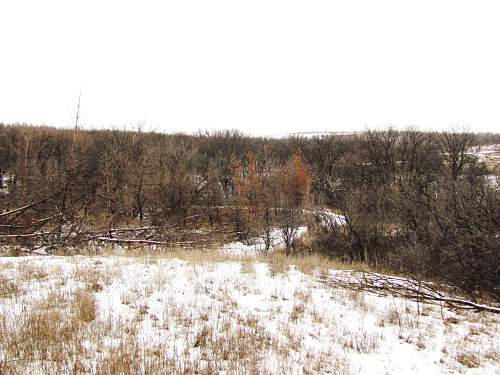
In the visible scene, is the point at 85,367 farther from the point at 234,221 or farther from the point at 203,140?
the point at 203,140

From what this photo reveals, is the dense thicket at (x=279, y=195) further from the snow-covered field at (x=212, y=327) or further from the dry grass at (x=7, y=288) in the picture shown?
the snow-covered field at (x=212, y=327)

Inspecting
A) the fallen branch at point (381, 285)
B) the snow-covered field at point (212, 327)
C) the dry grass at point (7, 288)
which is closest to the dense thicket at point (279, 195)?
the dry grass at point (7, 288)

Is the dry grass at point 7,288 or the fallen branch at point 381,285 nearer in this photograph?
the dry grass at point 7,288

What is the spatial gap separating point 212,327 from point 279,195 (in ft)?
106

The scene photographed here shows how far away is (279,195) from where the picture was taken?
3697 cm

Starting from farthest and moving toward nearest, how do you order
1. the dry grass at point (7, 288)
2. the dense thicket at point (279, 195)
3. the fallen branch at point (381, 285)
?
the dense thicket at point (279, 195) < the fallen branch at point (381, 285) < the dry grass at point (7, 288)

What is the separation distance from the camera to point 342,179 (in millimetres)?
53688

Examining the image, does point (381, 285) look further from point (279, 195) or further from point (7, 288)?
point (279, 195)

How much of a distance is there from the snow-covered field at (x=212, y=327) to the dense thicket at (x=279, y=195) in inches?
140

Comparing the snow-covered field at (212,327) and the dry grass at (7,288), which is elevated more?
the snow-covered field at (212,327)

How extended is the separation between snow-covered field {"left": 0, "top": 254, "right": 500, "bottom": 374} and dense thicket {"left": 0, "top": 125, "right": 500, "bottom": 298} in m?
3.56

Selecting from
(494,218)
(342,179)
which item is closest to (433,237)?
(494,218)

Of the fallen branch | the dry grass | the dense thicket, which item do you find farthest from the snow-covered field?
the dense thicket

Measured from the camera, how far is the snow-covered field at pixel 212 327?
384 cm
